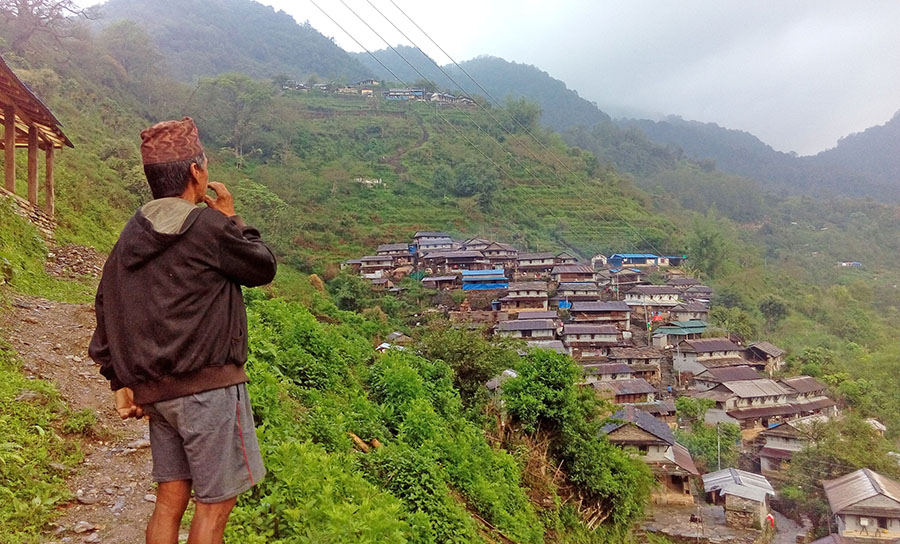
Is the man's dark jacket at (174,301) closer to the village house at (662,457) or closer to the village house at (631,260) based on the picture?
the village house at (662,457)

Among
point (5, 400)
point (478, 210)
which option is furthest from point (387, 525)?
point (478, 210)

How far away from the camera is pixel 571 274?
1516 inches

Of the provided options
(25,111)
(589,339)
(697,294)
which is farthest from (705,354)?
(25,111)

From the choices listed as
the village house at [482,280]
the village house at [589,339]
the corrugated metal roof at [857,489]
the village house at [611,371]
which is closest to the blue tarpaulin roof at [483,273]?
the village house at [482,280]

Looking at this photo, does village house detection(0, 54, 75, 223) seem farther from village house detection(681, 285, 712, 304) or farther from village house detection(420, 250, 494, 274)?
village house detection(681, 285, 712, 304)

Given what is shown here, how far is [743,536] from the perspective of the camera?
15.8m

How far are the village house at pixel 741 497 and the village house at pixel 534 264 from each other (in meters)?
22.7

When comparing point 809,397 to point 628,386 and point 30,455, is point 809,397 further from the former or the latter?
point 30,455

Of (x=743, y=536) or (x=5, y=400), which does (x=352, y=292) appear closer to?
(x=743, y=536)

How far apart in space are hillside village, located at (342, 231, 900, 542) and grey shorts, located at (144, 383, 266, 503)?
14.3m

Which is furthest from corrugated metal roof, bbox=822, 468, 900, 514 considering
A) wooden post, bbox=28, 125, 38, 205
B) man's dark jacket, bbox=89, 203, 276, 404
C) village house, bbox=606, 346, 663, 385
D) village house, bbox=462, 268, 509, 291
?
wooden post, bbox=28, 125, 38, 205

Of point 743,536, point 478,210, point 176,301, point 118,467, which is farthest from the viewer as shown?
point 478,210

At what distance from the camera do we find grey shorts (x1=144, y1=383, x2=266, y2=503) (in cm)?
161

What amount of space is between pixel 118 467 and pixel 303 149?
5189 cm
